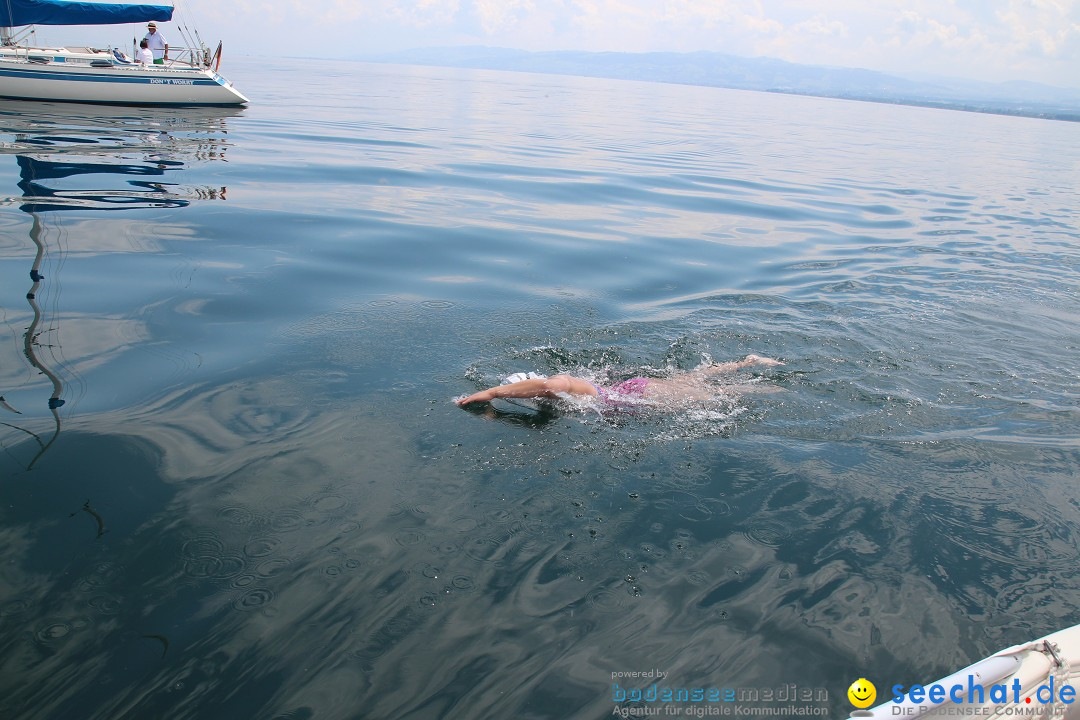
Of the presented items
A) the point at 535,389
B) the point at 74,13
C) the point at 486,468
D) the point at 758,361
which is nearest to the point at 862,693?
the point at 486,468

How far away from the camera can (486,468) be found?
5.34m

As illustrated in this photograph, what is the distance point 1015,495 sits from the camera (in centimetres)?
540

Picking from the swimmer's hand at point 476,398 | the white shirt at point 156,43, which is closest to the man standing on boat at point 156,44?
the white shirt at point 156,43

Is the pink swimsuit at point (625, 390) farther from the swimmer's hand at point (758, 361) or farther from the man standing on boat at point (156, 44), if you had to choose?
the man standing on boat at point (156, 44)

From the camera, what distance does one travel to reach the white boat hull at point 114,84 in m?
23.8

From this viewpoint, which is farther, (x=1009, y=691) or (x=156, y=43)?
(x=156, y=43)

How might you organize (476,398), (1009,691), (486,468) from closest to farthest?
(1009,691) → (486,468) → (476,398)

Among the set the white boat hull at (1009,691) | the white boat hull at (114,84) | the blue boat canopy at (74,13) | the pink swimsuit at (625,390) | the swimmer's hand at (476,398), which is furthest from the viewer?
the blue boat canopy at (74,13)

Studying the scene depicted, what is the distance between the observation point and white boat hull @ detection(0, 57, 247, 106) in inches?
938

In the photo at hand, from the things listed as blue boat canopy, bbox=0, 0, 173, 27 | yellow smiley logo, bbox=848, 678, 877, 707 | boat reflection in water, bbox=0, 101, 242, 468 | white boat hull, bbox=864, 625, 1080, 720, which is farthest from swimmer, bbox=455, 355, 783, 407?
blue boat canopy, bbox=0, 0, 173, 27

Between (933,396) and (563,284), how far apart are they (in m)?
5.10

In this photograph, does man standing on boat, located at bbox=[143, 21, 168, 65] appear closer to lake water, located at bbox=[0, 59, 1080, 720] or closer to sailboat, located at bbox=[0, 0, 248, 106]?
sailboat, located at bbox=[0, 0, 248, 106]

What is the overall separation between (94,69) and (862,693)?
3085 centimetres

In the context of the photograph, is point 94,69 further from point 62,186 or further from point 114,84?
point 62,186
